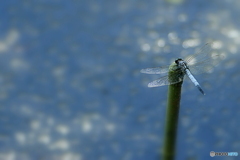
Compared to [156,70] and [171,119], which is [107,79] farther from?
[171,119]

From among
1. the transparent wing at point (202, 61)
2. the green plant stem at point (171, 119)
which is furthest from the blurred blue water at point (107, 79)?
the green plant stem at point (171, 119)

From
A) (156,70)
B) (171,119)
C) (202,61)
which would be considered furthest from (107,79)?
(171,119)

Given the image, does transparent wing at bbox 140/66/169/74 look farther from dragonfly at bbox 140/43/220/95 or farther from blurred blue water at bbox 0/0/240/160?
blurred blue water at bbox 0/0/240/160

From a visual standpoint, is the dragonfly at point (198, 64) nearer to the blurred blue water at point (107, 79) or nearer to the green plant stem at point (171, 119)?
the blurred blue water at point (107, 79)

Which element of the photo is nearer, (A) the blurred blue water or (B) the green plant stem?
(B) the green plant stem

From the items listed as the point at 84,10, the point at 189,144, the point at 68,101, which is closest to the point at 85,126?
the point at 68,101

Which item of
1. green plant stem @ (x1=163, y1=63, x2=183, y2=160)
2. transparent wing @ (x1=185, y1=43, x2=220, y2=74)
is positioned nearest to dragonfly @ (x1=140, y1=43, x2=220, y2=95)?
transparent wing @ (x1=185, y1=43, x2=220, y2=74)
